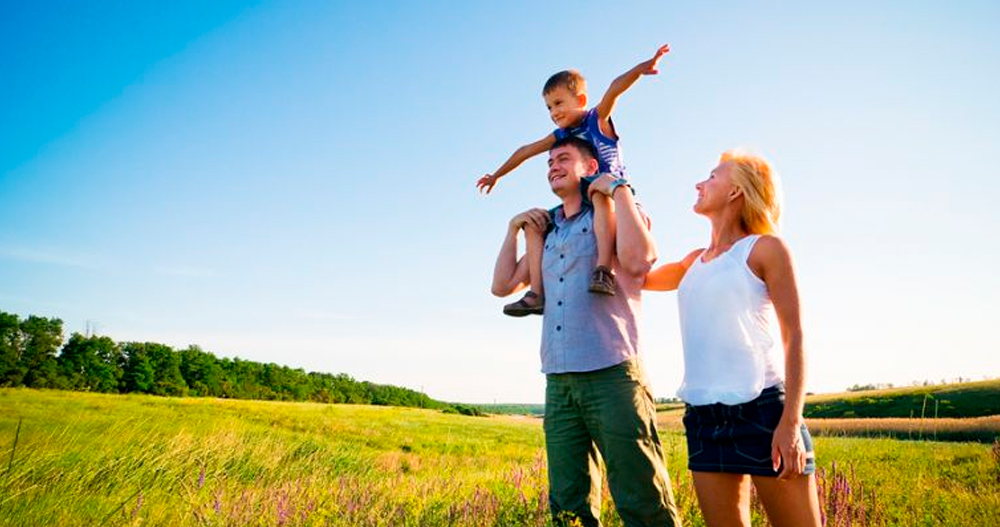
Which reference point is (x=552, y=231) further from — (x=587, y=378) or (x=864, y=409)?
(x=864, y=409)

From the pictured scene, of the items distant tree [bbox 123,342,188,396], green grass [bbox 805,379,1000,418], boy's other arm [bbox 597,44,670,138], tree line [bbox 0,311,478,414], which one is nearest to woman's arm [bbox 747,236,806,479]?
boy's other arm [bbox 597,44,670,138]

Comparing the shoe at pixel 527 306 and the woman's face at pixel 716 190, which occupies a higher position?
the woman's face at pixel 716 190

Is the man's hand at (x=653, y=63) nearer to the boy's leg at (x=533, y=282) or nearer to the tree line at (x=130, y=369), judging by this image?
the boy's leg at (x=533, y=282)

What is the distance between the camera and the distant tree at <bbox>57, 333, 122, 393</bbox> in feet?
233

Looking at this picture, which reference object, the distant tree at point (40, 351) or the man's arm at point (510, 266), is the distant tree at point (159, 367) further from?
the man's arm at point (510, 266)

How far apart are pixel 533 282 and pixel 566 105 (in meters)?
1.65

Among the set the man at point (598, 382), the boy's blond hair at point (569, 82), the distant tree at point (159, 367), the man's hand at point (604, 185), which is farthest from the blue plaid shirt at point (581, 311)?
the distant tree at point (159, 367)

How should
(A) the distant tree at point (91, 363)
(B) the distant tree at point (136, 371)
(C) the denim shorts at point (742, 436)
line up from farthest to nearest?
1. (B) the distant tree at point (136, 371)
2. (A) the distant tree at point (91, 363)
3. (C) the denim shorts at point (742, 436)

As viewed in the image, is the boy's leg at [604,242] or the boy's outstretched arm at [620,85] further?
the boy's outstretched arm at [620,85]

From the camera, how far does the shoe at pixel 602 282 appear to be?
2803mm

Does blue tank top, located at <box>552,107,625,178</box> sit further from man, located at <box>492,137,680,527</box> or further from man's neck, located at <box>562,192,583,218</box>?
man, located at <box>492,137,680,527</box>

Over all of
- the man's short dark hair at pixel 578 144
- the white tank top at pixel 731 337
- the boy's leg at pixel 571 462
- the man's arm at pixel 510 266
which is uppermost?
the man's short dark hair at pixel 578 144

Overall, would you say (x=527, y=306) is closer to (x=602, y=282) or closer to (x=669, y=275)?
(x=602, y=282)

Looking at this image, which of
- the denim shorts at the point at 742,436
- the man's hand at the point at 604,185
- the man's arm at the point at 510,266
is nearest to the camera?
the denim shorts at the point at 742,436
